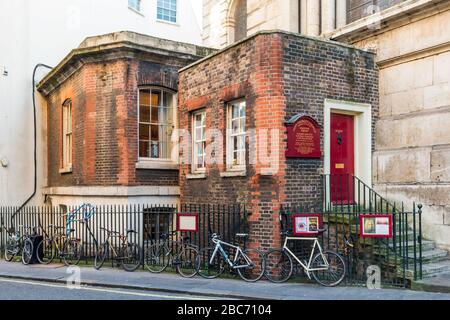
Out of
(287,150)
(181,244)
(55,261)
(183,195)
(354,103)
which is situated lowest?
(55,261)

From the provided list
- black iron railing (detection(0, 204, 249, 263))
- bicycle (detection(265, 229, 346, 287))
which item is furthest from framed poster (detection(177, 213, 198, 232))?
bicycle (detection(265, 229, 346, 287))

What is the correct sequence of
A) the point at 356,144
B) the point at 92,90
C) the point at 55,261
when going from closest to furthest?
1. the point at 356,144
2. the point at 55,261
3. the point at 92,90

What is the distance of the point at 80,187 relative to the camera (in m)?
15.0

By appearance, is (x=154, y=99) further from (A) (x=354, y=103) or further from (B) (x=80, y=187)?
(A) (x=354, y=103)

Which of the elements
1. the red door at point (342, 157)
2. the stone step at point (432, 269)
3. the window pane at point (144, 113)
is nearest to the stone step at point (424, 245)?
the stone step at point (432, 269)

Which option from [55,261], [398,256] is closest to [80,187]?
[55,261]

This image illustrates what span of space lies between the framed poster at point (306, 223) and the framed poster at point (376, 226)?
3.03 feet

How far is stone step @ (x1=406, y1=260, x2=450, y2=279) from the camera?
9.05 meters

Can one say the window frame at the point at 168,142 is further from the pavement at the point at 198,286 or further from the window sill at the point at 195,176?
the pavement at the point at 198,286

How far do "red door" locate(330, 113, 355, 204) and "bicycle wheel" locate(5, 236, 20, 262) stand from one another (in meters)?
8.76

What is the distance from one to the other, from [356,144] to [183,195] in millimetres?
4863

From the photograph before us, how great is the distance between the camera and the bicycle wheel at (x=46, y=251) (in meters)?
13.1

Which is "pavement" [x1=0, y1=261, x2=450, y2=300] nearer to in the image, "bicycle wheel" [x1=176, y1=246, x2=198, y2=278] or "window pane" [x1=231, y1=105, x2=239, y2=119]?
"bicycle wheel" [x1=176, y1=246, x2=198, y2=278]
